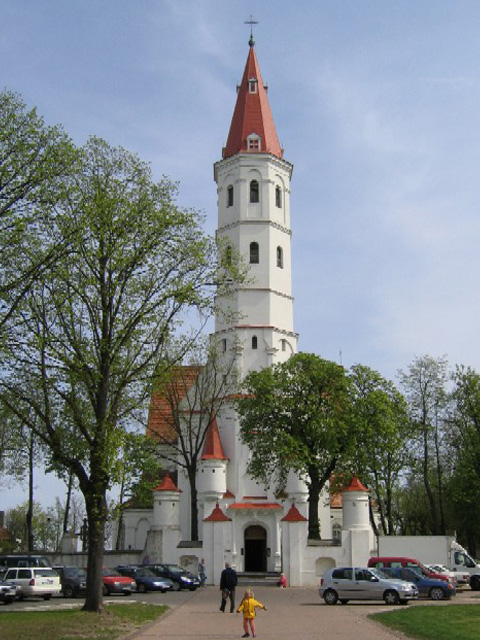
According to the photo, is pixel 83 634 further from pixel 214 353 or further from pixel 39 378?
pixel 214 353

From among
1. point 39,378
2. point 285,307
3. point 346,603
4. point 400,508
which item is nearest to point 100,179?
point 39,378

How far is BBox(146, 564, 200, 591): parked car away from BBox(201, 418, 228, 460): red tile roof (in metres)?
12.1

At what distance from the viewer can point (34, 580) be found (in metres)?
31.3

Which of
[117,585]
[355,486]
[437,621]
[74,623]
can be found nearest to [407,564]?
[117,585]

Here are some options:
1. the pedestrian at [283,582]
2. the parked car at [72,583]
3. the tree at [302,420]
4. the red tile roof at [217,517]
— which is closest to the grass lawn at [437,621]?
the parked car at [72,583]

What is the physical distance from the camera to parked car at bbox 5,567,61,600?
31125 millimetres

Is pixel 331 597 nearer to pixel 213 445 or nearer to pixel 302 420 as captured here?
pixel 302 420

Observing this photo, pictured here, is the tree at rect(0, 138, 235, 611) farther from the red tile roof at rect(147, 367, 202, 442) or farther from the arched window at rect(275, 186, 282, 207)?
the arched window at rect(275, 186, 282, 207)

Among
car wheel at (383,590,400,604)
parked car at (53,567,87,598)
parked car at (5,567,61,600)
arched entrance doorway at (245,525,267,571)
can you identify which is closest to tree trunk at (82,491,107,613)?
parked car at (5,567,61,600)

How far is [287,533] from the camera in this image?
45125 mm

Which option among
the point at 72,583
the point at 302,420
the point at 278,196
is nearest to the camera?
the point at 72,583

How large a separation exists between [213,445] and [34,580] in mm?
21859

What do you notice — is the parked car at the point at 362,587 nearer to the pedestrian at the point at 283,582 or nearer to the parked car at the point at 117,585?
the parked car at the point at 117,585

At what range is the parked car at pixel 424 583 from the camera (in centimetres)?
3070
